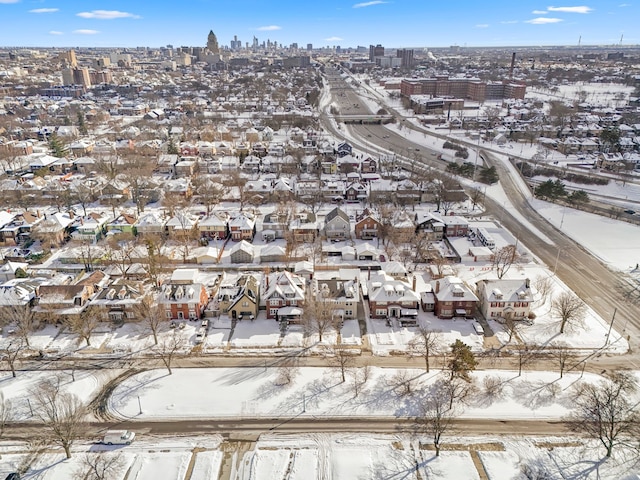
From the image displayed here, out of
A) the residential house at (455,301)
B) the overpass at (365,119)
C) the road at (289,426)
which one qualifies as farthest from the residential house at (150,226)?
the overpass at (365,119)

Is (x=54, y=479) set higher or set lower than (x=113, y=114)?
lower

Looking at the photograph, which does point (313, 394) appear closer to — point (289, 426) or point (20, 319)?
point (289, 426)

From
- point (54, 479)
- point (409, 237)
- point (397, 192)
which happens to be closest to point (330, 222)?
point (409, 237)

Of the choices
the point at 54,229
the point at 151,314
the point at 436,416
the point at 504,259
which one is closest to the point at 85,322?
the point at 151,314

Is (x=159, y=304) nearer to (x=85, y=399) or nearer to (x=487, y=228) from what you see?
(x=85, y=399)

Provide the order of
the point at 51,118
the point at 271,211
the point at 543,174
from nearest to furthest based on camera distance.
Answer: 1. the point at 271,211
2. the point at 543,174
3. the point at 51,118

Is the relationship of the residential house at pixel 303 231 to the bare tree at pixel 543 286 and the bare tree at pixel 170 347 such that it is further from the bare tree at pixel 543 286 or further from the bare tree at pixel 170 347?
the bare tree at pixel 543 286

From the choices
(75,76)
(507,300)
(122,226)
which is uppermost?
(75,76)

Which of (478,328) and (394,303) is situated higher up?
(394,303)
